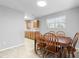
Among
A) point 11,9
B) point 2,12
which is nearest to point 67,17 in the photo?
point 11,9

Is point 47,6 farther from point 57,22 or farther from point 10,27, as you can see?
point 10,27

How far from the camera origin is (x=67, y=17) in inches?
188

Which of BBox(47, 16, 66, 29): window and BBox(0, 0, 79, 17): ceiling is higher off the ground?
BBox(0, 0, 79, 17): ceiling

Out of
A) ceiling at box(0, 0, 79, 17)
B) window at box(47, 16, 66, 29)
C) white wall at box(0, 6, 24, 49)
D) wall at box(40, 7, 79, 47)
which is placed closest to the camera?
ceiling at box(0, 0, 79, 17)

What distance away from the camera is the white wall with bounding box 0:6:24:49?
398 centimetres

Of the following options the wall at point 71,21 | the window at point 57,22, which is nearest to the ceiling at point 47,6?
the wall at point 71,21

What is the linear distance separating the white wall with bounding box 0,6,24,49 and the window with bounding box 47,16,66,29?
2.00m

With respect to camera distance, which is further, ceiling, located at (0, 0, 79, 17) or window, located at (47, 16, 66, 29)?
window, located at (47, 16, 66, 29)

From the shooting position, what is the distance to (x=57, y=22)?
553 centimetres

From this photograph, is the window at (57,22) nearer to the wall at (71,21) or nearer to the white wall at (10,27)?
the wall at (71,21)

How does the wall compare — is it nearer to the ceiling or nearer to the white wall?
the ceiling

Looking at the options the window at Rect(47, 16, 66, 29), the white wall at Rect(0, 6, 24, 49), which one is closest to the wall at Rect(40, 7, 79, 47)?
the window at Rect(47, 16, 66, 29)

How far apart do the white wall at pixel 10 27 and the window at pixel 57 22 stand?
200 cm

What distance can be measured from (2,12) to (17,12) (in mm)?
1089
